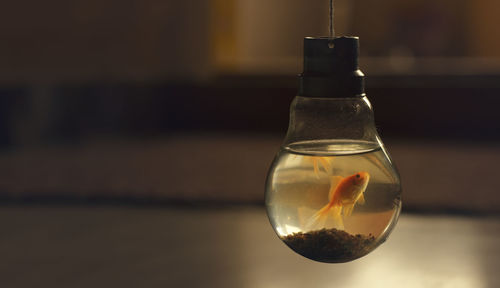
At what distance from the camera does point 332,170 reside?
0.71 metres

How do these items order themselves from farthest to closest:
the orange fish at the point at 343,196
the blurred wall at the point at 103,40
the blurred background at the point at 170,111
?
the blurred wall at the point at 103,40, the blurred background at the point at 170,111, the orange fish at the point at 343,196

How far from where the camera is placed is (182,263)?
111 cm

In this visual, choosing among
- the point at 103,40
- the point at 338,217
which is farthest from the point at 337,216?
the point at 103,40

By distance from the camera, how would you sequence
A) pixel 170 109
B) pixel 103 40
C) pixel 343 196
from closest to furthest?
pixel 343 196, pixel 103 40, pixel 170 109

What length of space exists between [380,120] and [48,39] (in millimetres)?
1411

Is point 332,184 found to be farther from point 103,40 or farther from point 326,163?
point 103,40

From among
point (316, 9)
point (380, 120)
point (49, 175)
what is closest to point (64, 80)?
point (49, 175)

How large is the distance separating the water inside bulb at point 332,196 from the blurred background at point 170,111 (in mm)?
943

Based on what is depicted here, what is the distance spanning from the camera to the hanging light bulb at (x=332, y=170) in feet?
2.35

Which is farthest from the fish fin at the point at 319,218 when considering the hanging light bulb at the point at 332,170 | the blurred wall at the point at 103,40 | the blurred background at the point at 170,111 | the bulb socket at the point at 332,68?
the blurred wall at the point at 103,40

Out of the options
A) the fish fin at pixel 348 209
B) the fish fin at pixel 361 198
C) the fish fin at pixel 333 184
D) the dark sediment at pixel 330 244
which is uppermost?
the fish fin at pixel 333 184

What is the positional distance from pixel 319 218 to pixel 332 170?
52mm

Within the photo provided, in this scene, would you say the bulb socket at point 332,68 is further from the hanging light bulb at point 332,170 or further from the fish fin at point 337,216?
the fish fin at point 337,216

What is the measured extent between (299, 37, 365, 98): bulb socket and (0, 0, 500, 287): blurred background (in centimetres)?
99
